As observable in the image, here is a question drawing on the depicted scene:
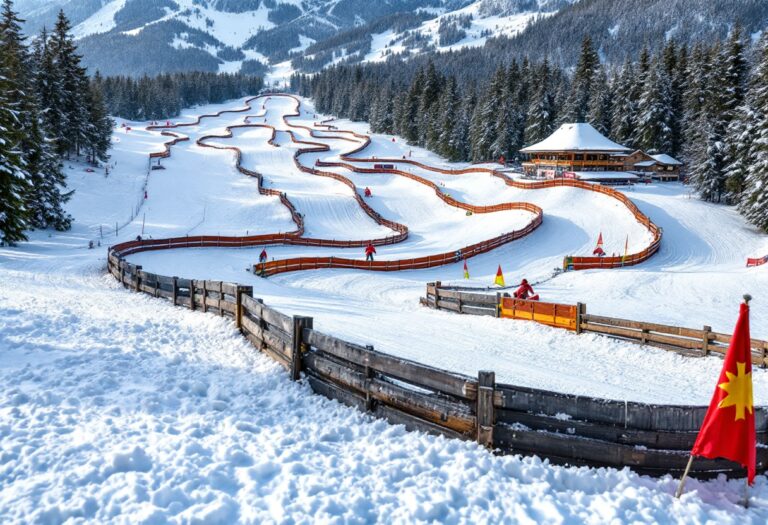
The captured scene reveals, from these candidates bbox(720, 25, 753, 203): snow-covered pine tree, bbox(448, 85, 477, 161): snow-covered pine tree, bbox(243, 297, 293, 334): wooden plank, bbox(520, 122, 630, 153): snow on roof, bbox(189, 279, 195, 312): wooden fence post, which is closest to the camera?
bbox(243, 297, 293, 334): wooden plank

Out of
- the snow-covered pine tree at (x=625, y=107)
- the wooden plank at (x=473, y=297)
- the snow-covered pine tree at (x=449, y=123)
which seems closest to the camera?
the wooden plank at (x=473, y=297)

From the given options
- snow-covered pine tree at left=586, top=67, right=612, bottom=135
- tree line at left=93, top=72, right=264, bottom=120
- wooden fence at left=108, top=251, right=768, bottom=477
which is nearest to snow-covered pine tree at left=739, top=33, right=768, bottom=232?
snow-covered pine tree at left=586, top=67, right=612, bottom=135

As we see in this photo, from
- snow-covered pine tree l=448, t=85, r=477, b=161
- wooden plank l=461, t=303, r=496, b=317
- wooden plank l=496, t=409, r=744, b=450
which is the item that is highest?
snow-covered pine tree l=448, t=85, r=477, b=161

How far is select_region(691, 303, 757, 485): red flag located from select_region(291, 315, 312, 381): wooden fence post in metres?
5.34

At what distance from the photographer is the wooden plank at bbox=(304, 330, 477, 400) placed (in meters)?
6.15

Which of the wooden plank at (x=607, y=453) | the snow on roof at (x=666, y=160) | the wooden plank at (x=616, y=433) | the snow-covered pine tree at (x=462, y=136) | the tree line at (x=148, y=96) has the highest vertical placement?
the tree line at (x=148, y=96)

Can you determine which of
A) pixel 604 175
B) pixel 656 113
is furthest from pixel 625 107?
pixel 604 175

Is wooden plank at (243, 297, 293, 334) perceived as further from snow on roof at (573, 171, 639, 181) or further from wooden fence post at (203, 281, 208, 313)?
snow on roof at (573, 171, 639, 181)

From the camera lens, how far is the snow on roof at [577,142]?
6038 centimetres

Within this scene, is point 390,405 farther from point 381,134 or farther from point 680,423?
point 381,134

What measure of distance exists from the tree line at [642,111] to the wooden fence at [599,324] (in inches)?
1233

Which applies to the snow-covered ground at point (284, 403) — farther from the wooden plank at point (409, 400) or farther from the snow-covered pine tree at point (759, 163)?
the snow-covered pine tree at point (759, 163)

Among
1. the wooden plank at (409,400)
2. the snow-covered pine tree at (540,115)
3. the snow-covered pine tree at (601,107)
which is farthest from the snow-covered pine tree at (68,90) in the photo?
the snow-covered pine tree at (601,107)

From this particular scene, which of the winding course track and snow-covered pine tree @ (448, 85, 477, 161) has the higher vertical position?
snow-covered pine tree @ (448, 85, 477, 161)
